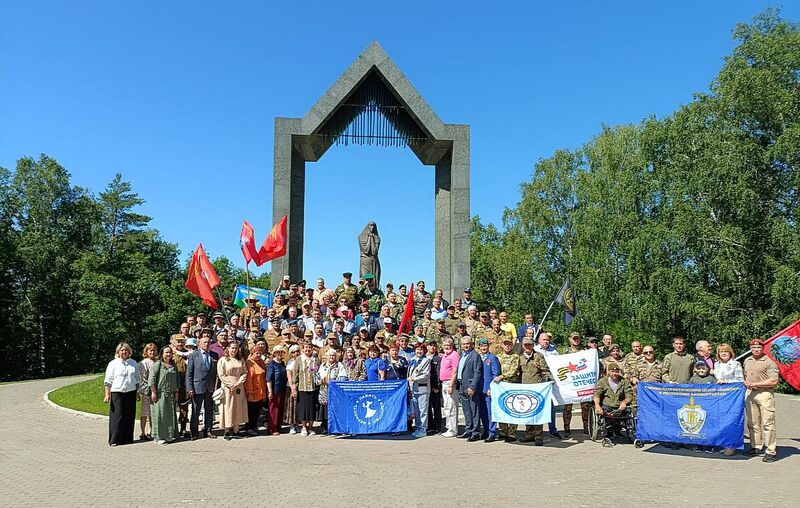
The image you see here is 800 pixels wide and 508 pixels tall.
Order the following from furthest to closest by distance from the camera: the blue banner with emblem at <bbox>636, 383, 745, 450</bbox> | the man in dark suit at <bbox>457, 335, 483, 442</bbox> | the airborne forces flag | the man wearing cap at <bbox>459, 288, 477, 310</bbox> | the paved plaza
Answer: the man wearing cap at <bbox>459, 288, 477, 310</bbox>
the airborne forces flag
the man in dark suit at <bbox>457, 335, 483, 442</bbox>
the blue banner with emblem at <bbox>636, 383, 745, 450</bbox>
the paved plaza

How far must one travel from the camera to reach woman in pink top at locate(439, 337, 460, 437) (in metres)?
11.2

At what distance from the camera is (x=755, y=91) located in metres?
25.5

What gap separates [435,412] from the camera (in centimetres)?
1155

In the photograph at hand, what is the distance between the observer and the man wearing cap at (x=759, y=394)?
9.59 meters

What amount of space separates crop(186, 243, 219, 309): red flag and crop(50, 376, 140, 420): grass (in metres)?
2.98

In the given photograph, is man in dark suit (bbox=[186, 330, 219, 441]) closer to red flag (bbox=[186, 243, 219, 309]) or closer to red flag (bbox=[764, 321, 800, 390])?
red flag (bbox=[186, 243, 219, 309])

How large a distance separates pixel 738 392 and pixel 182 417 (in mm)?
9355

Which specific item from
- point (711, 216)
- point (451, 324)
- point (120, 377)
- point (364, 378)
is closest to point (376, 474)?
point (364, 378)

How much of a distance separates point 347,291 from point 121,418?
7105 mm

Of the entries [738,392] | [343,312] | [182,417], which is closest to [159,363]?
[182,417]

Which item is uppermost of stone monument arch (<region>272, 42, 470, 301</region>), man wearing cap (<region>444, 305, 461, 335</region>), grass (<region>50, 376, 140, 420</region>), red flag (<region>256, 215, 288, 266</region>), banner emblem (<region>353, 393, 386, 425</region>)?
stone monument arch (<region>272, 42, 470, 301</region>)

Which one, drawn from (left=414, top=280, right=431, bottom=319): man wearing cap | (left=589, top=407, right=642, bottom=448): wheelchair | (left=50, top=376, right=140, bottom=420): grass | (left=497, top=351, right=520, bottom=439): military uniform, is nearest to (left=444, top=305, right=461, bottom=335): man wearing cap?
(left=414, top=280, right=431, bottom=319): man wearing cap

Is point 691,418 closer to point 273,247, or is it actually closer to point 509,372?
point 509,372

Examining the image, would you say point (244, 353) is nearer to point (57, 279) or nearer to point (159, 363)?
point (159, 363)
